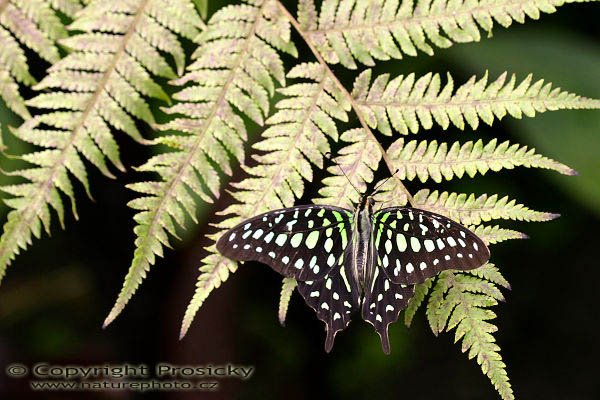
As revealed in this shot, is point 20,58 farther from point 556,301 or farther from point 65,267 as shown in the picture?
point 556,301

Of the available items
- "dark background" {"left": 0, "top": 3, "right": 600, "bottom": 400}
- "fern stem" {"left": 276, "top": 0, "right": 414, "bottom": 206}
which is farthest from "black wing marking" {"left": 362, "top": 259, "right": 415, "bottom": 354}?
"dark background" {"left": 0, "top": 3, "right": 600, "bottom": 400}

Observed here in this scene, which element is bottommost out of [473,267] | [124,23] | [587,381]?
[587,381]

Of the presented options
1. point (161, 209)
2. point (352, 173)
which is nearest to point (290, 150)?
point (352, 173)

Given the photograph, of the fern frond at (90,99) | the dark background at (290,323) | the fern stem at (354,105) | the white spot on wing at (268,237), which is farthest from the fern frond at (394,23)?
the dark background at (290,323)

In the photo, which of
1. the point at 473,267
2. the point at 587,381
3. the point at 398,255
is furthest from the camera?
the point at 587,381

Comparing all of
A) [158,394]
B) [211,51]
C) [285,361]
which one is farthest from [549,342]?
[211,51]

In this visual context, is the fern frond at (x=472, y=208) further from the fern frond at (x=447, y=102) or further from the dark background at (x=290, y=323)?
the dark background at (x=290, y=323)
